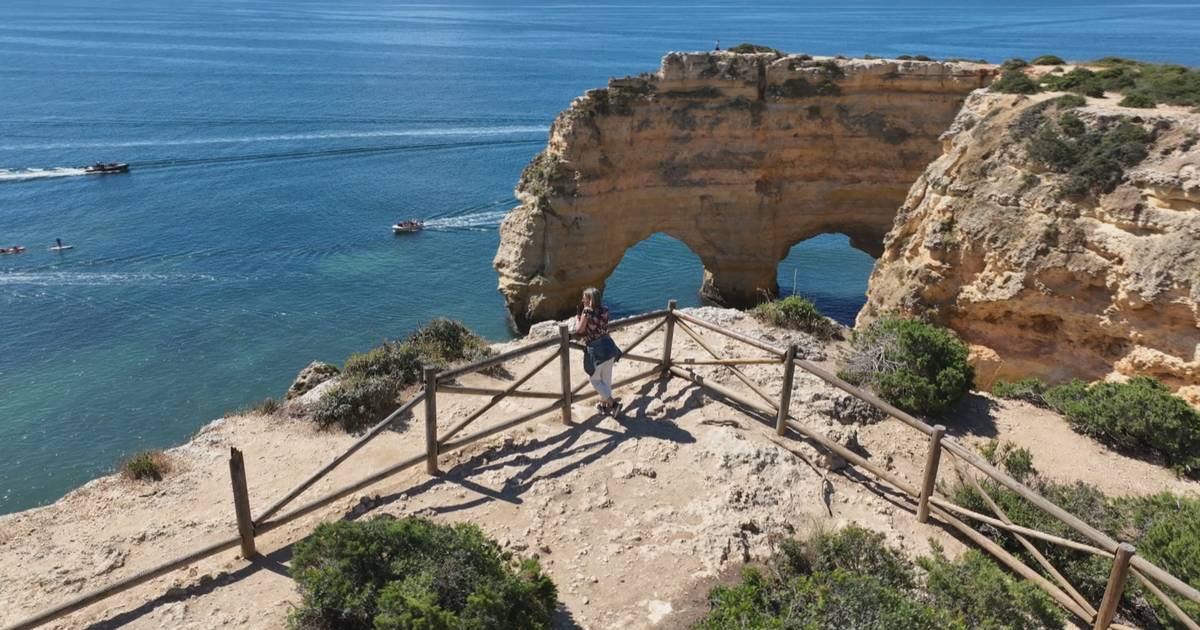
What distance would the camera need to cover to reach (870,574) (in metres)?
8.01

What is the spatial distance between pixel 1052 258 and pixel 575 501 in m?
12.9

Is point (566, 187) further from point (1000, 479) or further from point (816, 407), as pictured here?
point (1000, 479)

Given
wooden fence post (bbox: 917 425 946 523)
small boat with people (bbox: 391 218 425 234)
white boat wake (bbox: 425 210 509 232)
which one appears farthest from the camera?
white boat wake (bbox: 425 210 509 232)

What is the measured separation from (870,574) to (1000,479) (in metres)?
2.02

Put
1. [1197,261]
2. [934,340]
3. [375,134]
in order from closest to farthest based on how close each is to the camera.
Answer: [934,340], [1197,261], [375,134]

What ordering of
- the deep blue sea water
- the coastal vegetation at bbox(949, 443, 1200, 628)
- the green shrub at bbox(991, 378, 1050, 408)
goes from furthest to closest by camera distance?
the deep blue sea water < the green shrub at bbox(991, 378, 1050, 408) < the coastal vegetation at bbox(949, 443, 1200, 628)

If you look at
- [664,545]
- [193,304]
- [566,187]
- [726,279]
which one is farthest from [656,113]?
[664,545]

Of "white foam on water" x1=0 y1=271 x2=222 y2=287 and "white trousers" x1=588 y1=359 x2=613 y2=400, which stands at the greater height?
"white trousers" x1=588 y1=359 x2=613 y2=400

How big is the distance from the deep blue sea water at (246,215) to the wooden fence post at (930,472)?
64.3 feet

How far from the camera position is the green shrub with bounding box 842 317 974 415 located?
12406 millimetres

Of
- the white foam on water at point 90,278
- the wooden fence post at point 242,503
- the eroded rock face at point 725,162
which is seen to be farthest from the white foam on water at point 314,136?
the wooden fence post at point 242,503

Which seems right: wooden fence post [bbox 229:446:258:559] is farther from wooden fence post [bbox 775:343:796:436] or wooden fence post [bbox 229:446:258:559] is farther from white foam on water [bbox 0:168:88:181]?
white foam on water [bbox 0:168:88:181]

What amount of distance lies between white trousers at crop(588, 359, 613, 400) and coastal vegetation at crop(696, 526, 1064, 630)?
3973mm

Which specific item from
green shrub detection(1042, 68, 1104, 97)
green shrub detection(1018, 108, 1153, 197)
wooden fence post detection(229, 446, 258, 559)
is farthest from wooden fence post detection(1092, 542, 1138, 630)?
green shrub detection(1042, 68, 1104, 97)
